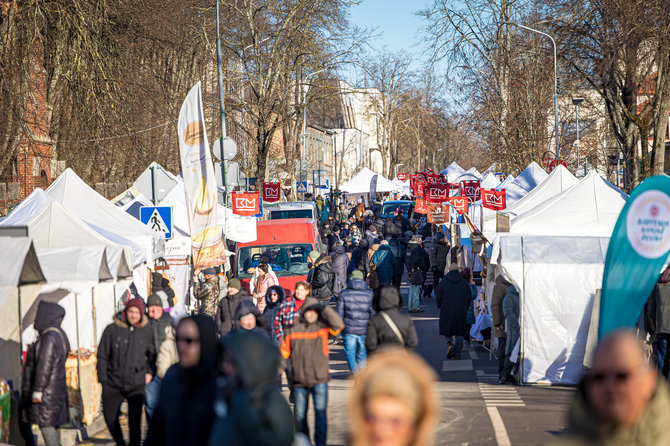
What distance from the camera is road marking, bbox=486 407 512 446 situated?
967 cm

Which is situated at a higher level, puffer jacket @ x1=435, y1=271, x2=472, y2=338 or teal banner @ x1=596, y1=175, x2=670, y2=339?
teal banner @ x1=596, y1=175, x2=670, y2=339

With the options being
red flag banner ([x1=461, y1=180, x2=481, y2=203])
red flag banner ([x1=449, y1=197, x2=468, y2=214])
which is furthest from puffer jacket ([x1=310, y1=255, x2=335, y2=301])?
red flag banner ([x1=461, y1=180, x2=481, y2=203])

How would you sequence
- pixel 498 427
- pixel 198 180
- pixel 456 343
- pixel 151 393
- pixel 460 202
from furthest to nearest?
pixel 460 202 < pixel 456 343 < pixel 198 180 < pixel 498 427 < pixel 151 393

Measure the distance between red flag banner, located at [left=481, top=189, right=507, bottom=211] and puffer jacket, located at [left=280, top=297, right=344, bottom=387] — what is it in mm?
12457

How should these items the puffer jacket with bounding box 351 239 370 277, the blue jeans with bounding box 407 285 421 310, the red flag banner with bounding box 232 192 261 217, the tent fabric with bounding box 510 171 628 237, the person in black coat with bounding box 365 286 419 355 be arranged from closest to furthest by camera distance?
the person in black coat with bounding box 365 286 419 355 < the tent fabric with bounding box 510 171 628 237 < the blue jeans with bounding box 407 285 421 310 < the puffer jacket with bounding box 351 239 370 277 < the red flag banner with bounding box 232 192 261 217

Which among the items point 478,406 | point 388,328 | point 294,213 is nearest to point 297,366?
point 388,328

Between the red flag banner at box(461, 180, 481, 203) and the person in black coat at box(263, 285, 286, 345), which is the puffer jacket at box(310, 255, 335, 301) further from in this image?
the red flag banner at box(461, 180, 481, 203)

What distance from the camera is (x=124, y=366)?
8.95m

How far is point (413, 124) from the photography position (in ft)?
303

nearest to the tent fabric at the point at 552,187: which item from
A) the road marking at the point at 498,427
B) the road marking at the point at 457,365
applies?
the road marking at the point at 457,365

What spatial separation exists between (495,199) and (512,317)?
26.7 feet

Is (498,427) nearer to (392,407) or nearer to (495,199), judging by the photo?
(392,407)

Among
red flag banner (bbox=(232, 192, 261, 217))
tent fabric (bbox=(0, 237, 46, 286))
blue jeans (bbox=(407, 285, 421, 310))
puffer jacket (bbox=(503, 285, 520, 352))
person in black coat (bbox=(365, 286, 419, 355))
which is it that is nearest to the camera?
tent fabric (bbox=(0, 237, 46, 286))

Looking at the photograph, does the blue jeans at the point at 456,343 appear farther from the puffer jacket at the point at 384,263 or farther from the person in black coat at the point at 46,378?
the person in black coat at the point at 46,378
